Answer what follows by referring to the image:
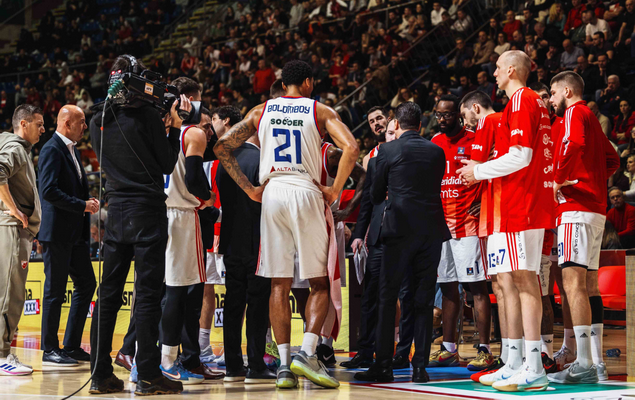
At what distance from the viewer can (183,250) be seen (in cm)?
509

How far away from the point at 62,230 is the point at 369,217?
2831 mm

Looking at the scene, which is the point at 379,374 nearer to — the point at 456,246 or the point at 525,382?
the point at 525,382

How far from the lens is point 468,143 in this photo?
20.0 ft

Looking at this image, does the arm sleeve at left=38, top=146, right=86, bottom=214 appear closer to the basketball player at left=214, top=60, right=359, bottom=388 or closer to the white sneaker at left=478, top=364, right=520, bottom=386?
the basketball player at left=214, top=60, right=359, bottom=388

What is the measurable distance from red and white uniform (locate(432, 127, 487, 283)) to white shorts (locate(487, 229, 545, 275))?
3.96ft

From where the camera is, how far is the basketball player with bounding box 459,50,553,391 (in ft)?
15.1

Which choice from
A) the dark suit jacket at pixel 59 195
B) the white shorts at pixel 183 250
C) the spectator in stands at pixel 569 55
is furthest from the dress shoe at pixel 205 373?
the spectator in stands at pixel 569 55

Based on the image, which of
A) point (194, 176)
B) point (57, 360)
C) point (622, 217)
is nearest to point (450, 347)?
point (194, 176)

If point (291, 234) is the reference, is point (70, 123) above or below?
above

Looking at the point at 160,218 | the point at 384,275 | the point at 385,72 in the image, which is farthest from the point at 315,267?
the point at 385,72

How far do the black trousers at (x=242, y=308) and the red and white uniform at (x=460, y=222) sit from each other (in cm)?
181

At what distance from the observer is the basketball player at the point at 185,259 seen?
4.96 m

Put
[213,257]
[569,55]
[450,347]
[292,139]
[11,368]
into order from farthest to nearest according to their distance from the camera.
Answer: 1. [569,55]
2. [213,257]
3. [450,347]
4. [11,368]
5. [292,139]

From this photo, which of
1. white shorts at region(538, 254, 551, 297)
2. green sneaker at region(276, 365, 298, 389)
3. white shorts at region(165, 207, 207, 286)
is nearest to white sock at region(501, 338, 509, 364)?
white shorts at region(538, 254, 551, 297)
